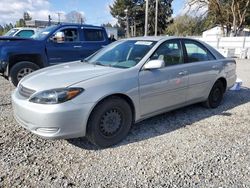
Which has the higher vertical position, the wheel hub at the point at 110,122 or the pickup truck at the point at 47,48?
the pickup truck at the point at 47,48

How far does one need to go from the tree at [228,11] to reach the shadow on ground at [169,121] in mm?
31296

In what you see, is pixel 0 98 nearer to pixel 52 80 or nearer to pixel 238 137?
pixel 52 80

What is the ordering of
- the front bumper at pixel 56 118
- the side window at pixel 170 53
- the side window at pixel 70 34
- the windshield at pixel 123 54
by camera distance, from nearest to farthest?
the front bumper at pixel 56 118
the windshield at pixel 123 54
the side window at pixel 170 53
the side window at pixel 70 34

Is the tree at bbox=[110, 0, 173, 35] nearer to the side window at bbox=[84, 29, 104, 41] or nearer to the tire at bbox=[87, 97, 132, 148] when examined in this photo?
the side window at bbox=[84, 29, 104, 41]

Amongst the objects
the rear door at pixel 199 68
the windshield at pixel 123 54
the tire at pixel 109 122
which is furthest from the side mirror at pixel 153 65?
the rear door at pixel 199 68

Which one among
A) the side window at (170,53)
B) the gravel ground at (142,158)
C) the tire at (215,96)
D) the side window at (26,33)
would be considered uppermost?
the side window at (26,33)

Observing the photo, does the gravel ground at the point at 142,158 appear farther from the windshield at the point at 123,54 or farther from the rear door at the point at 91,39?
the rear door at the point at 91,39

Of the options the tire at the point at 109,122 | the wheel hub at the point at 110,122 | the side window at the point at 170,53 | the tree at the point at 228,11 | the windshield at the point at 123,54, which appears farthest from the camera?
the tree at the point at 228,11

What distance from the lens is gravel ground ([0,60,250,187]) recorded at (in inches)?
119

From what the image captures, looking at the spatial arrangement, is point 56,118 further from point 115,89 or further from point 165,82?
point 165,82

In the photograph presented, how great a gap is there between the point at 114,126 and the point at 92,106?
0.55 m

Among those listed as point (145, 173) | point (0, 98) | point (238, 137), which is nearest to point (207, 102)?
point (238, 137)

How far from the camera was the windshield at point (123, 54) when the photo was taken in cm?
424

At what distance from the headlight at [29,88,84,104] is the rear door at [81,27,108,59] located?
5.26 meters
